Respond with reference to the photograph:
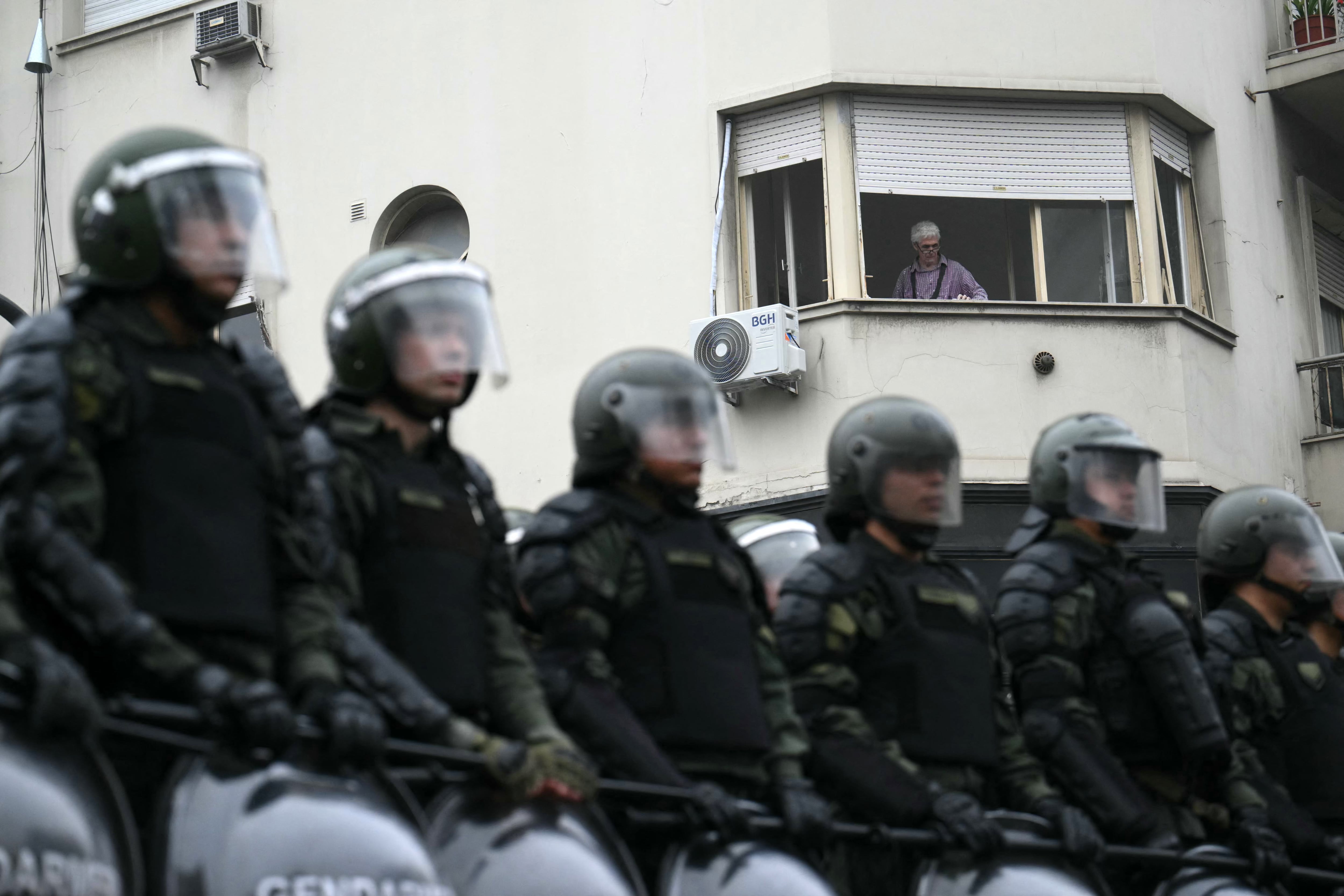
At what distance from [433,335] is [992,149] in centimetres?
909

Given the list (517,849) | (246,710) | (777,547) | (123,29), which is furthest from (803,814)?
(123,29)

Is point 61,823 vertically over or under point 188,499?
under

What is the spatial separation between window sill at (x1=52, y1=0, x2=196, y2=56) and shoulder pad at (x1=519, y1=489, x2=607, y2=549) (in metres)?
11.4

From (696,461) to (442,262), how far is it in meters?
1.00

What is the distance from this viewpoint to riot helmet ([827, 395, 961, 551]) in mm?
6945

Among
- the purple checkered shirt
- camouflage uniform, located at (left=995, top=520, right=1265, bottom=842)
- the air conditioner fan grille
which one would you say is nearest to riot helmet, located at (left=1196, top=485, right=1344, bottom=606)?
camouflage uniform, located at (left=995, top=520, right=1265, bottom=842)

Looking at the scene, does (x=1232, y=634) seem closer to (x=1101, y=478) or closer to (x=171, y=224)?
(x=1101, y=478)

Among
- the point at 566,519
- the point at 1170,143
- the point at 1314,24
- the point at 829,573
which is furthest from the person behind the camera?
the point at 1314,24

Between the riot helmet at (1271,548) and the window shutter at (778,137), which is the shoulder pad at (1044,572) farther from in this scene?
the window shutter at (778,137)

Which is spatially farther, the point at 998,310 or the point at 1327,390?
the point at 1327,390

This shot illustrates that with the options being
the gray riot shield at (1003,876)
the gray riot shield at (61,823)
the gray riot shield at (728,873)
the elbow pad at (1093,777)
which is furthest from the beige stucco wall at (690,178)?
the gray riot shield at (61,823)

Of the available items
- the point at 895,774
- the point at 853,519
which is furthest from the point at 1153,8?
the point at 895,774

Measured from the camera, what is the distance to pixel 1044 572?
285 inches

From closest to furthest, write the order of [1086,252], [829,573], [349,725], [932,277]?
[349,725] < [829,573] < [932,277] < [1086,252]
